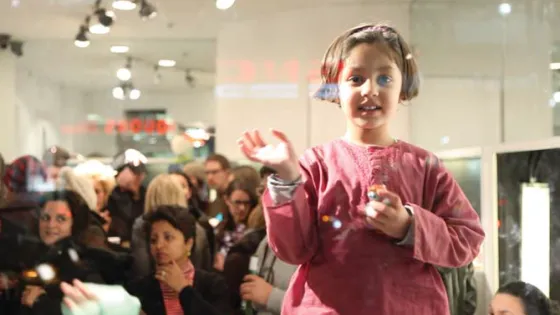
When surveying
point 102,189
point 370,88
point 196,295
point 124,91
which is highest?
point 124,91

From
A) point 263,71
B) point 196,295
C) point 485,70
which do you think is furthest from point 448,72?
point 196,295

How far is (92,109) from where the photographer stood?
1.93m

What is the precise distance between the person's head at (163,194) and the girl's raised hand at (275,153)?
0.96m

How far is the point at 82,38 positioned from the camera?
67.6 inches

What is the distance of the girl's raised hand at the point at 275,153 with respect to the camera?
0.56 m

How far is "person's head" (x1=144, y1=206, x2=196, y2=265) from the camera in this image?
4.54 feet

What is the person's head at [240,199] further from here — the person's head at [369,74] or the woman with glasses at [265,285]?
the person's head at [369,74]

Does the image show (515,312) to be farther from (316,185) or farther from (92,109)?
(92,109)

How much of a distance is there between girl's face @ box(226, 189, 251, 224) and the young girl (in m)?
0.77

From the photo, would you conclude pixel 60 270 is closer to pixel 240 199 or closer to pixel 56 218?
pixel 56 218

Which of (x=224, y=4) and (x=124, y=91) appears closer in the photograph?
(x=224, y=4)

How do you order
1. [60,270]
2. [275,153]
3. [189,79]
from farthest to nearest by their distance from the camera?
[189,79], [60,270], [275,153]

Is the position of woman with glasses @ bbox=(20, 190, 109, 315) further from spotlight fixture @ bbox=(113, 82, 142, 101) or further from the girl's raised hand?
the girl's raised hand

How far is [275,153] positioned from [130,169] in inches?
51.5
